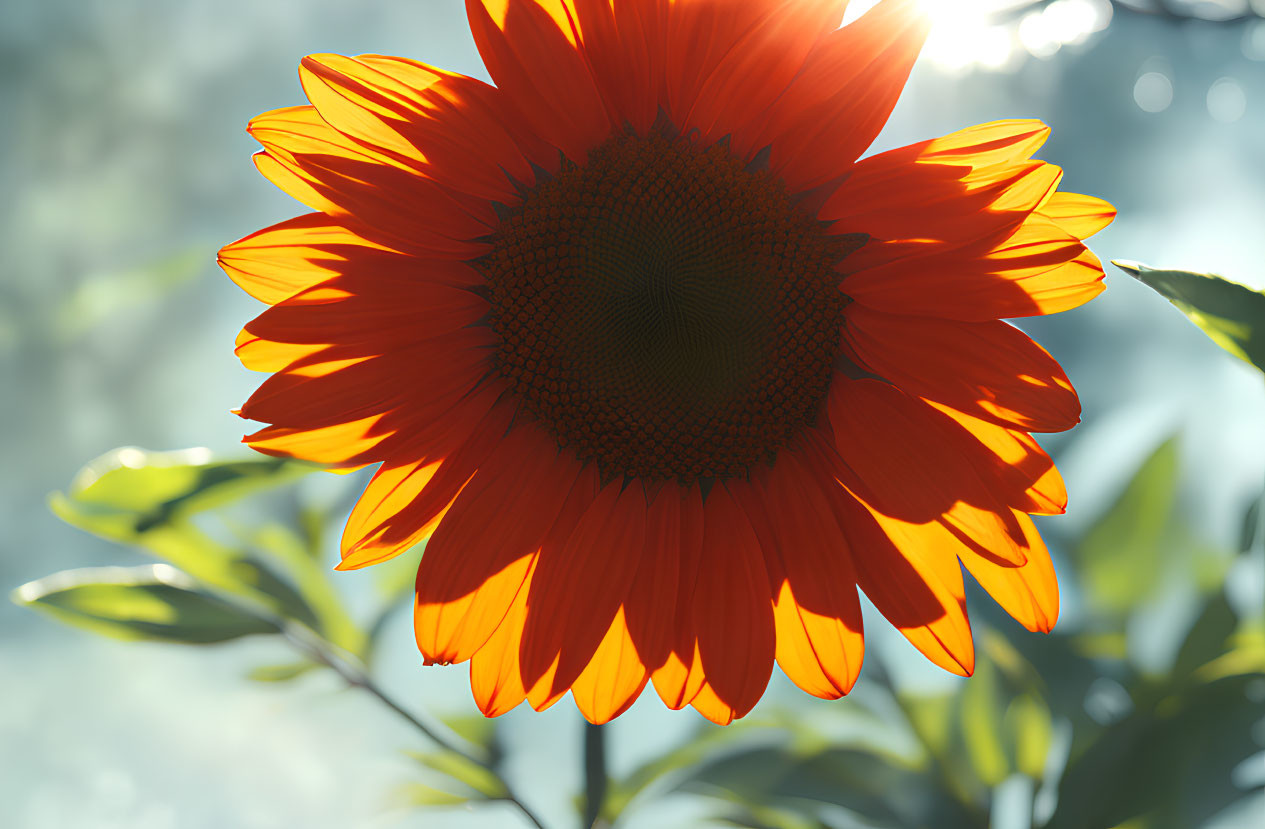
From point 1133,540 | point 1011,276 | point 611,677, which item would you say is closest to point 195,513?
point 611,677

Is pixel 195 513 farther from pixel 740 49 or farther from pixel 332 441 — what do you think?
pixel 740 49

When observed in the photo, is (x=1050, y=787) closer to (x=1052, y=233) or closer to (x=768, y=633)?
(x=768, y=633)

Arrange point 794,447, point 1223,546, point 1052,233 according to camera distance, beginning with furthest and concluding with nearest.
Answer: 1. point 1223,546
2. point 794,447
3. point 1052,233

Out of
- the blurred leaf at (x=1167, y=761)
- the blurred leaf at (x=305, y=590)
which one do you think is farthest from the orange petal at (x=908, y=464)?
the blurred leaf at (x=305, y=590)

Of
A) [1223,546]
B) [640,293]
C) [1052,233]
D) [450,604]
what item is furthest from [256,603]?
[1223,546]

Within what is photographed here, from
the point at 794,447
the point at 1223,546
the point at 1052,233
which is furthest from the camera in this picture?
the point at 1223,546

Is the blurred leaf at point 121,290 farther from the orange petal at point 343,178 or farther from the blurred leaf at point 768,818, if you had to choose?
the blurred leaf at point 768,818

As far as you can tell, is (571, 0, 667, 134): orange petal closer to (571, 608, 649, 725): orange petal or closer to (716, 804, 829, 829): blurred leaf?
(571, 608, 649, 725): orange petal
